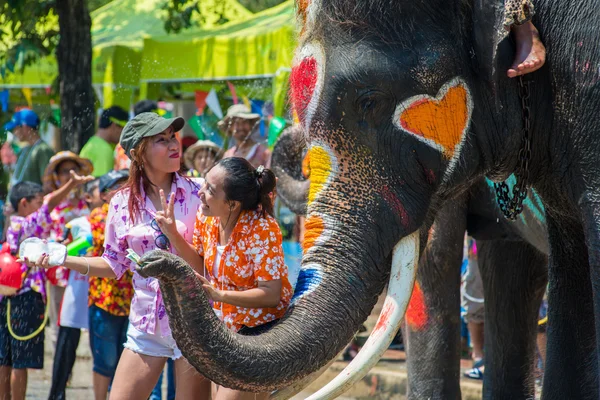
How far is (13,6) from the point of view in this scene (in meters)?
10.8

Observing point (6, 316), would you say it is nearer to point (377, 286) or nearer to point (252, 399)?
point (252, 399)

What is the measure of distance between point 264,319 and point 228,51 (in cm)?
669

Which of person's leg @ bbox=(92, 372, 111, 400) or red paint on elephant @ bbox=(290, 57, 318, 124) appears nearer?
red paint on elephant @ bbox=(290, 57, 318, 124)

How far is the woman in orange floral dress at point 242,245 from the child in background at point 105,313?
1.97m

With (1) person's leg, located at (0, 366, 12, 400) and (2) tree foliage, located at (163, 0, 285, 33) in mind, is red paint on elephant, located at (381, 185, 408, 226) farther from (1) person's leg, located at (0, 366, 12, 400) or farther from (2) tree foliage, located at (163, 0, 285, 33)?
(2) tree foliage, located at (163, 0, 285, 33)

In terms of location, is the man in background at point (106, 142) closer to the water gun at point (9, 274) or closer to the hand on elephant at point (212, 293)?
the water gun at point (9, 274)

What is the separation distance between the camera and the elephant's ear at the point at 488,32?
3488 millimetres

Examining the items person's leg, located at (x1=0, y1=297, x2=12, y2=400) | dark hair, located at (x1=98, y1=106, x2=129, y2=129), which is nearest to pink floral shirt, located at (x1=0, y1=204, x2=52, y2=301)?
person's leg, located at (x1=0, y1=297, x2=12, y2=400)

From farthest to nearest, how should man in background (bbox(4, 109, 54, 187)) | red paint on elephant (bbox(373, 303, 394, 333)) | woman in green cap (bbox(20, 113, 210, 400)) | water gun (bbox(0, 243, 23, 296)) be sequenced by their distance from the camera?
man in background (bbox(4, 109, 54, 187))
water gun (bbox(0, 243, 23, 296))
woman in green cap (bbox(20, 113, 210, 400))
red paint on elephant (bbox(373, 303, 394, 333))

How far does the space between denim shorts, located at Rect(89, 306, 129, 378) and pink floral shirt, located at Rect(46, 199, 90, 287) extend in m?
0.80

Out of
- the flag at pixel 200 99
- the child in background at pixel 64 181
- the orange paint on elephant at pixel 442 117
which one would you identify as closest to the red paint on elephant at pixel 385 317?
Result: the orange paint on elephant at pixel 442 117

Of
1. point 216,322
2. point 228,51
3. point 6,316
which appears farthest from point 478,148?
point 228,51

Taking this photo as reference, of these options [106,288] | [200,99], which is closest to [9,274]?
[106,288]

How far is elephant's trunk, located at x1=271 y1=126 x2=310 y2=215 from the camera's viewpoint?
279 inches
